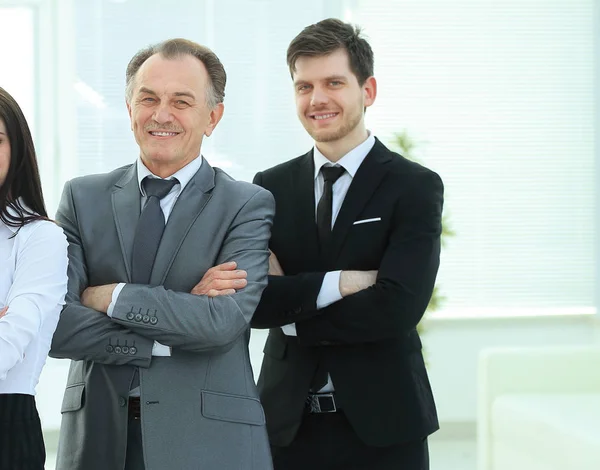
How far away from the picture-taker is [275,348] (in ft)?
8.98

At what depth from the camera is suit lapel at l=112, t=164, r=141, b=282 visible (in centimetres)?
225

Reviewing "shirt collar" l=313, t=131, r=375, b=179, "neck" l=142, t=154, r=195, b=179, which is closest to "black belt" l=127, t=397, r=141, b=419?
"neck" l=142, t=154, r=195, b=179

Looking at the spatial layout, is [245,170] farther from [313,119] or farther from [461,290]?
[313,119]

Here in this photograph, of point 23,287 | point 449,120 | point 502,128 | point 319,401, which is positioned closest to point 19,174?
point 23,287

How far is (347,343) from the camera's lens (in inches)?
102

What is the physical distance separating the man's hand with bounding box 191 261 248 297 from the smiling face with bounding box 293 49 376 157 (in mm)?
717

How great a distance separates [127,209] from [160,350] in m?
0.40

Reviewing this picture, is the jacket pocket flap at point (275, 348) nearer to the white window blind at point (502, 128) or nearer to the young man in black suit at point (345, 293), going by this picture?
the young man in black suit at point (345, 293)

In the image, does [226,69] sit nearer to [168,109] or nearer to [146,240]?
[168,109]

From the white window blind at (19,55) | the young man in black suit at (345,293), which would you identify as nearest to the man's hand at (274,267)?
the young man in black suit at (345,293)


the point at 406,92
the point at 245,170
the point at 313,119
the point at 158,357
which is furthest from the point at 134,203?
the point at 406,92

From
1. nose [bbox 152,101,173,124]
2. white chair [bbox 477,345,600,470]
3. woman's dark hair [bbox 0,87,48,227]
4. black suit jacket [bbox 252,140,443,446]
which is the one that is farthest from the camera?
white chair [bbox 477,345,600,470]

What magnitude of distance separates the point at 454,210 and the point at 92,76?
3024 mm

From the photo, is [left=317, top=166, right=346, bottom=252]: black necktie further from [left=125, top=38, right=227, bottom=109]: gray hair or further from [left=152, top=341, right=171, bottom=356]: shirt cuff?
[left=152, top=341, right=171, bottom=356]: shirt cuff
